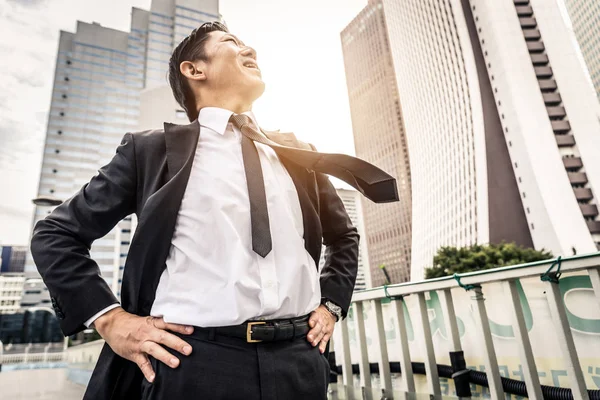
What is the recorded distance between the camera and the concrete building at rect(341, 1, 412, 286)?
78250mm

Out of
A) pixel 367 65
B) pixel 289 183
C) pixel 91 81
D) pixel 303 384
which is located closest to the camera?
pixel 303 384

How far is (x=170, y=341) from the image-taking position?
788mm

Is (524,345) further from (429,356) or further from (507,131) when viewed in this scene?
(507,131)

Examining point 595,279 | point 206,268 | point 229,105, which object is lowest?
point 595,279

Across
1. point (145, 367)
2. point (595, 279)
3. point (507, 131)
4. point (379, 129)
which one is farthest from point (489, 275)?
point (379, 129)

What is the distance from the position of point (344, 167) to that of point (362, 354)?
1621 mm

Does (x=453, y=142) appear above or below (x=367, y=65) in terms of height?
below

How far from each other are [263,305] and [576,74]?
5423 centimetres

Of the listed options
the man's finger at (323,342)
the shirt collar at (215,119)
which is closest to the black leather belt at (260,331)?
the man's finger at (323,342)

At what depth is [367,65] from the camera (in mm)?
85938

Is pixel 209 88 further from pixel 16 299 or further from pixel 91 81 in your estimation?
pixel 16 299

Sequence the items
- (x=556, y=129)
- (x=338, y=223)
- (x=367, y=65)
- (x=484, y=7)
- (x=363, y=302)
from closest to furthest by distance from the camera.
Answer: (x=338, y=223) → (x=363, y=302) → (x=556, y=129) → (x=484, y=7) → (x=367, y=65)

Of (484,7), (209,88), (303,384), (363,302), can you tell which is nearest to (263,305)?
(303,384)

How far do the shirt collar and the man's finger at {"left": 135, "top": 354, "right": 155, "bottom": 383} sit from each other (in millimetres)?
651
